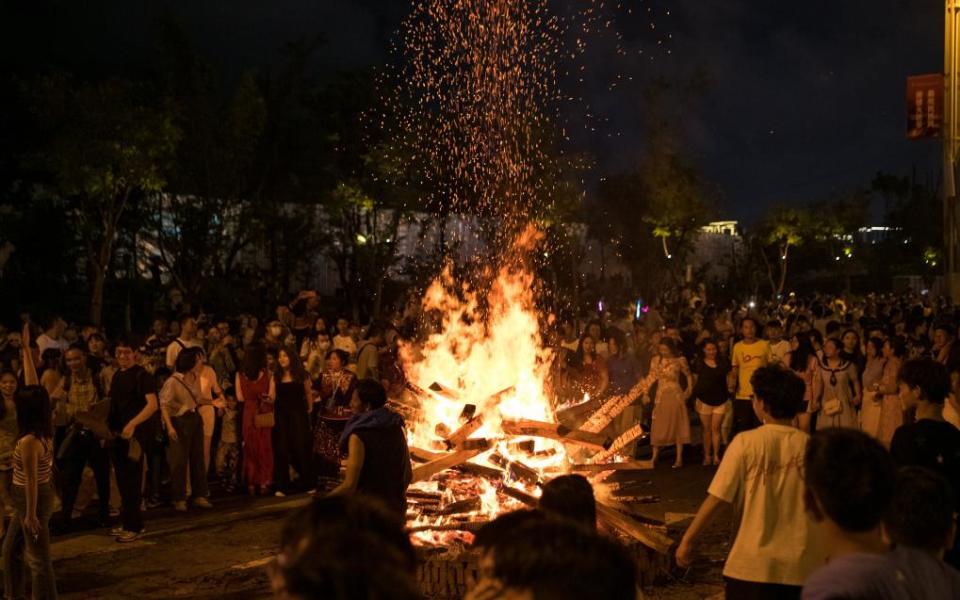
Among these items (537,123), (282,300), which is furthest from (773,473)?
(282,300)

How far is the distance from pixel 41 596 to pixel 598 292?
26.7 metres

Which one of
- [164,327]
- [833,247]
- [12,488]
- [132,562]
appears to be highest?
[833,247]

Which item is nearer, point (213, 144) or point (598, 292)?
point (213, 144)

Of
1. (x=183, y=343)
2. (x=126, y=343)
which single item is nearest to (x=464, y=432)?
(x=126, y=343)

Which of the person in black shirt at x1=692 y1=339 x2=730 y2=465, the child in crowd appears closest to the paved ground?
the person in black shirt at x1=692 y1=339 x2=730 y2=465

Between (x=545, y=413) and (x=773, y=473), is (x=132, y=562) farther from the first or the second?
(x=773, y=473)

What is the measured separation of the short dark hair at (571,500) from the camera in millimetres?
3510

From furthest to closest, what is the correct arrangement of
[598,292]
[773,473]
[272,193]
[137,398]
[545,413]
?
[598,292], [272,193], [545,413], [137,398], [773,473]

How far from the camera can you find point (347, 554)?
2.01 m

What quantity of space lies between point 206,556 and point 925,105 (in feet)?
58.5

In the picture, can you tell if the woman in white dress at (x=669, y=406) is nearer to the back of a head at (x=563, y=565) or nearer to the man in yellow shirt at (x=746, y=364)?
the man in yellow shirt at (x=746, y=364)

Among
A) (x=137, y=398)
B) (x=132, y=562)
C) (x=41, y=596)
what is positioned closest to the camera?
(x=41, y=596)

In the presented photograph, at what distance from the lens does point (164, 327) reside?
13672mm

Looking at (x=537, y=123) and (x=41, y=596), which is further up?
(x=537, y=123)
